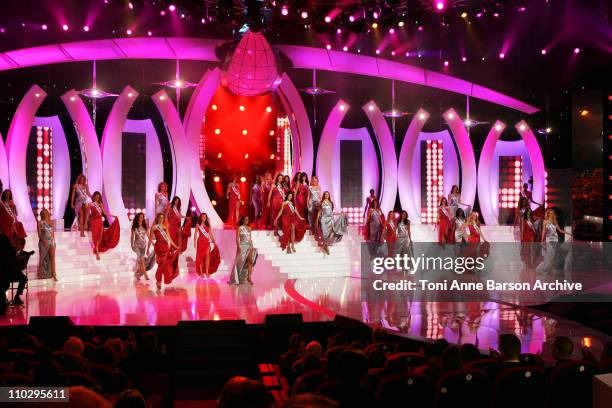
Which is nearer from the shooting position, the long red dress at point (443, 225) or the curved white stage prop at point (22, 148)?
the curved white stage prop at point (22, 148)

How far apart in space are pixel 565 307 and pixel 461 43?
957 centimetres

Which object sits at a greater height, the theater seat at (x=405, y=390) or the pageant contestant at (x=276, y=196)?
the pageant contestant at (x=276, y=196)

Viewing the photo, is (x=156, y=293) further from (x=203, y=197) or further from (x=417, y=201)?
(x=417, y=201)

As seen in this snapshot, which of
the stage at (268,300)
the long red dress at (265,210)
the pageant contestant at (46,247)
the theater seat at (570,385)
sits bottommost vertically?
the stage at (268,300)

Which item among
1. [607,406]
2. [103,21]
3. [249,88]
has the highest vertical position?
[103,21]

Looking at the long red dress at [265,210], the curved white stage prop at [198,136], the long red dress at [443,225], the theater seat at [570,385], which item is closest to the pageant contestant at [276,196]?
the long red dress at [265,210]

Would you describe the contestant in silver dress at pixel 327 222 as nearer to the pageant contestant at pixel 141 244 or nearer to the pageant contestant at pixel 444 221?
the pageant contestant at pixel 444 221

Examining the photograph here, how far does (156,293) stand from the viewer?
11.9 meters

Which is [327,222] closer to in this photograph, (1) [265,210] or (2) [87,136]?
(1) [265,210]

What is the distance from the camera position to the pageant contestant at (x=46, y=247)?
1213 centimetres

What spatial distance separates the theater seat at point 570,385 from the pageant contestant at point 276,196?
1133 centimetres

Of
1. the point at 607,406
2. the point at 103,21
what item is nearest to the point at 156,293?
the point at 103,21

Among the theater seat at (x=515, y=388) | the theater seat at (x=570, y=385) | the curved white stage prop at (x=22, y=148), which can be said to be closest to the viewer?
the theater seat at (x=515, y=388)

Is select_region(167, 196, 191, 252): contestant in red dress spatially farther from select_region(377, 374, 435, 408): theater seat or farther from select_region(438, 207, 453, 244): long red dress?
select_region(377, 374, 435, 408): theater seat
